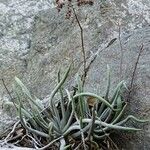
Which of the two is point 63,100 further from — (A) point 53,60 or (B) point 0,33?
(B) point 0,33

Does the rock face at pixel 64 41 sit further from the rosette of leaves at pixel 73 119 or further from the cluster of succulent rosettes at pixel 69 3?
the rosette of leaves at pixel 73 119

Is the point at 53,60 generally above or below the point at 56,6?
below

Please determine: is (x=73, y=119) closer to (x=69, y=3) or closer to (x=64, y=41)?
(x=64, y=41)

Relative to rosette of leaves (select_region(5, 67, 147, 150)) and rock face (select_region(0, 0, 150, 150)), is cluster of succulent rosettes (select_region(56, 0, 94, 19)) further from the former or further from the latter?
rosette of leaves (select_region(5, 67, 147, 150))

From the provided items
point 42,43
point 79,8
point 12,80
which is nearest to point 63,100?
point 12,80

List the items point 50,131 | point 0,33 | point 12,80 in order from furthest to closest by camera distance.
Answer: point 0,33 → point 12,80 → point 50,131

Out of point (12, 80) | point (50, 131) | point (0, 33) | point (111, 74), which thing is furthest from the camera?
point (0, 33)

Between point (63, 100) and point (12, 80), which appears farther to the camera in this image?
point (12, 80)
